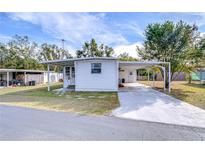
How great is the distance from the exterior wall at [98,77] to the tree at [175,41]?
4.62 meters

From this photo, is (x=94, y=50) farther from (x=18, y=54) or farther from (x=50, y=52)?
(x=18, y=54)

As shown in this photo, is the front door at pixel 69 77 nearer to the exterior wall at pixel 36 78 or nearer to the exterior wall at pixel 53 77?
the exterior wall at pixel 36 78

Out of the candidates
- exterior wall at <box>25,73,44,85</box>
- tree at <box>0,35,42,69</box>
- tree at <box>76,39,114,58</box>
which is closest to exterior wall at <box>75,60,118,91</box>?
exterior wall at <box>25,73,44,85</box>

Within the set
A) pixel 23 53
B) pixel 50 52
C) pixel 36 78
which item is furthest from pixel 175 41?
pixel 50 52

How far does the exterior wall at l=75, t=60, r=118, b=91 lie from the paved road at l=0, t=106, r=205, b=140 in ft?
28.4

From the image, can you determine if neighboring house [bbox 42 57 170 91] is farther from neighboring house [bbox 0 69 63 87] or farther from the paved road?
neighboring house [bbox 0 69 63 87]

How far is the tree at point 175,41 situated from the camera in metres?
15.4

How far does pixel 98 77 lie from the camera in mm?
14820

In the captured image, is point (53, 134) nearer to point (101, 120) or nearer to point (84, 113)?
point (101, 120)
